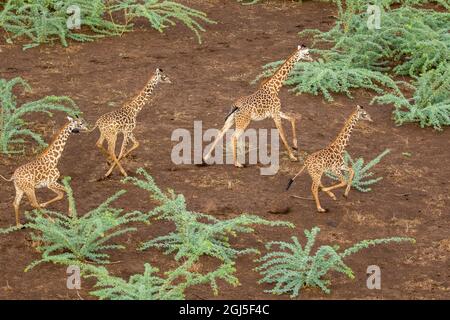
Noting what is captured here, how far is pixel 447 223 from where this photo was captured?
9953 millimetres

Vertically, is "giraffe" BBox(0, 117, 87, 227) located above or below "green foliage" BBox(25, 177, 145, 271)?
above

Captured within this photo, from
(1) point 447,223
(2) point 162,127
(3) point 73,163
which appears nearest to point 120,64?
(2) point 162,127

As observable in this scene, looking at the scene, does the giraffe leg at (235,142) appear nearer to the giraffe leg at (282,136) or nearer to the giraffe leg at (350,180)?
the giraffe leg at (282,136)

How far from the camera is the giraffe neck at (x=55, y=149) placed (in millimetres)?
9445

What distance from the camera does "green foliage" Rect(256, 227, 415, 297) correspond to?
851 cm

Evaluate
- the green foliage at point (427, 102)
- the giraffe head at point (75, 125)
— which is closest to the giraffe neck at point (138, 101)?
the giraffe head at point (75, 125)

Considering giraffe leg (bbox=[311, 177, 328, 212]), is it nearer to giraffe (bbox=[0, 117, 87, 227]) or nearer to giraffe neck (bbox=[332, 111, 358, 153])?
giraffe neck (bbox=[332, 111, 358, 153])

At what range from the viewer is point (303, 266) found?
28.1 feet

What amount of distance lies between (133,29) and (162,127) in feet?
12.0

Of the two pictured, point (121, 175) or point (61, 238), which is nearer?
point (61, 238)

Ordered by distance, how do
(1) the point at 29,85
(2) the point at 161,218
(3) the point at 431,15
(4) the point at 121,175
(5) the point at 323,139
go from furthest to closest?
(3) the point at 431,15
(1) the point at 29,85
(5) the point at 323,139
(4) the point at 121,175
(2) the point at 161,218

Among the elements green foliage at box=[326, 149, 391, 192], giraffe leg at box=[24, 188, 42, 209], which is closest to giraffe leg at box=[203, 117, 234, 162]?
green foliage at box=[326, 149, 391, 192]

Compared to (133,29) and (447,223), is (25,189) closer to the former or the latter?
(447,223)

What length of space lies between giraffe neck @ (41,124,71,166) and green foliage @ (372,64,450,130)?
14.2ft
